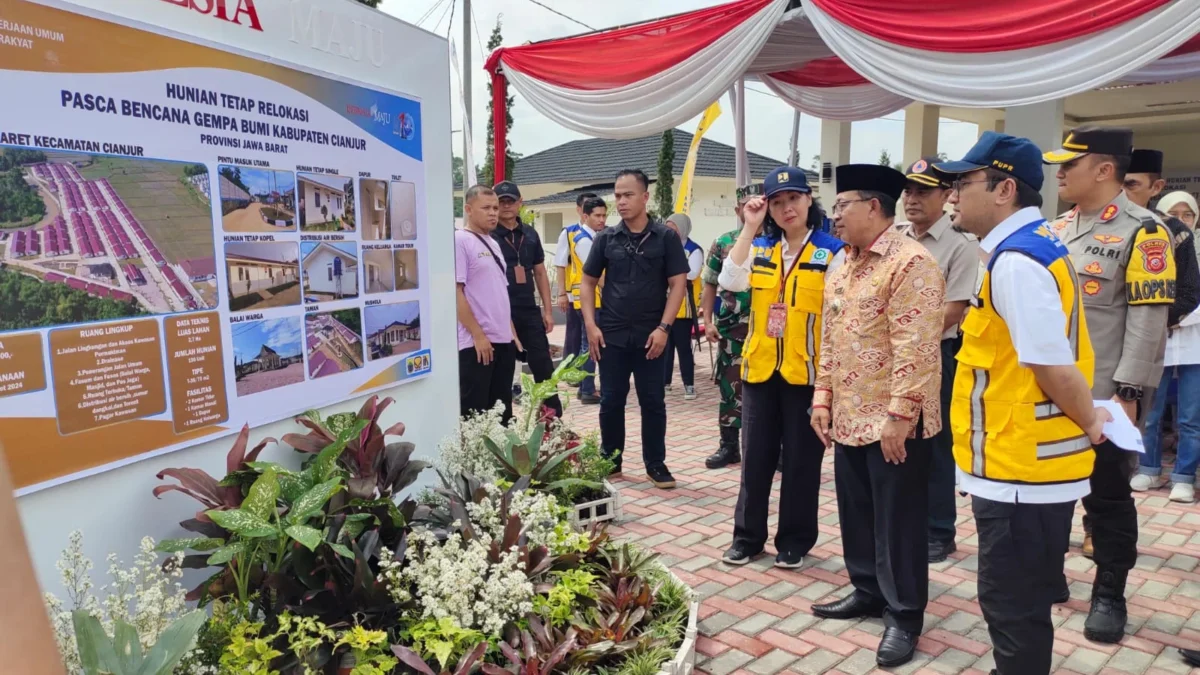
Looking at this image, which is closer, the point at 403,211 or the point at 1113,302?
the point at 403,211

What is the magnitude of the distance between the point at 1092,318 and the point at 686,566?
224 cm

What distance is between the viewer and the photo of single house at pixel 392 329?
3.14 meters

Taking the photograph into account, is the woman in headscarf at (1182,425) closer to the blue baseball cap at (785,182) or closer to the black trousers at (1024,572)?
the blue baseball cap at (785,182)

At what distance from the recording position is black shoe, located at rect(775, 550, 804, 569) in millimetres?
3902

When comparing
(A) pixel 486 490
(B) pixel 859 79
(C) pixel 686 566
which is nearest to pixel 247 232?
(A) pixel 486 490

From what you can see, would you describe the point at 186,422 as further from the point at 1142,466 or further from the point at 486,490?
the point at 1142,466

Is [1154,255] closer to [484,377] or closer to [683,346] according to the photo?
[484,377]

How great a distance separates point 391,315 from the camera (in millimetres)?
3244

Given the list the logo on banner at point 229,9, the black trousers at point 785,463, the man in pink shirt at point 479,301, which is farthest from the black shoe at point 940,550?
the logo on banner at point 229,9

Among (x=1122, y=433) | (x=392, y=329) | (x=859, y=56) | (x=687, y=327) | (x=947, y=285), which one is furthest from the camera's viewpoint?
(x=687, y=327)

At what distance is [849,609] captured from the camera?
340 centimetres

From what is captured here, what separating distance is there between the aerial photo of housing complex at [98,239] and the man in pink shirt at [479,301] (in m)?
2.38

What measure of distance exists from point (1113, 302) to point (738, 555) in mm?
2112

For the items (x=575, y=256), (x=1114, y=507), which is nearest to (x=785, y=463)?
(x=1114, y=507)
